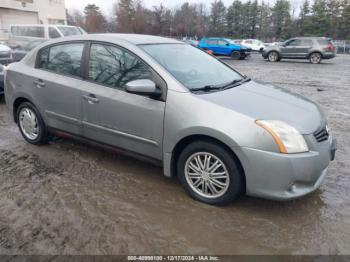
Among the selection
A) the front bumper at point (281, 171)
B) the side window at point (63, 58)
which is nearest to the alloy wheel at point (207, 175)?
the front bumper at point (281, 171)

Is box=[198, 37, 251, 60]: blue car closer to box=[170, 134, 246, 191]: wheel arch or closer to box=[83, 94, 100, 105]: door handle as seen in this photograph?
box=[83, 94, 100, 105]: door handle

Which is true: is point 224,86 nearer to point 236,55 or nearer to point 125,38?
point 125,38

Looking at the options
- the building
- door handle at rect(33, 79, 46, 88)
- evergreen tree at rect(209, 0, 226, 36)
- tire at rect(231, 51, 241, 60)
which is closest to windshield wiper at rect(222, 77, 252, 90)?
door handle at rect(33, 79, 46, 88)

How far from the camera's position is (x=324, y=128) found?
121 inches

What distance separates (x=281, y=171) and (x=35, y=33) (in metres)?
14.0

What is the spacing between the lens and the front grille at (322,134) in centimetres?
285

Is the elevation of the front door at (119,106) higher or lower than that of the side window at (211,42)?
lower

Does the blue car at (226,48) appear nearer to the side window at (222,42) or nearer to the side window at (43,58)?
the side window at (222,42)

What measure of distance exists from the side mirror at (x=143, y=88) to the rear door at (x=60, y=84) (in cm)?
93

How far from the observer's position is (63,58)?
156 inches

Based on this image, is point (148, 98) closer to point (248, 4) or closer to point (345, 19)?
point (345, 19)

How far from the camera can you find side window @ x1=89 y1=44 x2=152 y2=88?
3.29m

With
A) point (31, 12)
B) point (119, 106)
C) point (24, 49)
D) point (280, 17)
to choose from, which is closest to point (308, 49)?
point (24, 49)

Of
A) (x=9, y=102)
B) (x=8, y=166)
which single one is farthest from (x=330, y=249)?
(x=9, y=102)
